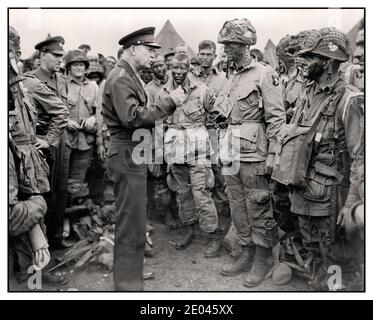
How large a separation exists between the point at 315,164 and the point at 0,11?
3133 millimetres

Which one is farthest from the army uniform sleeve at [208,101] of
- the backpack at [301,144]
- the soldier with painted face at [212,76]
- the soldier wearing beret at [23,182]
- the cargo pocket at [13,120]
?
the cargo pocket at [13,120]

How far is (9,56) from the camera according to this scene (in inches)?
142

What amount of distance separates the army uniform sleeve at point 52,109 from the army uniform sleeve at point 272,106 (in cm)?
234

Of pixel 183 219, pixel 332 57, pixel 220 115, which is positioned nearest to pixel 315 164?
pixel 332 57

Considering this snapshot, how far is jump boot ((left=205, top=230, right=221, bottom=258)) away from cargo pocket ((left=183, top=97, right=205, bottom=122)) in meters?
1.52

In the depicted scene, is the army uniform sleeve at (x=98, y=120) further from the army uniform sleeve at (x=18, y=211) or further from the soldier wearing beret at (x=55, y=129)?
the army uniform sleeve at (x=18, y=211)

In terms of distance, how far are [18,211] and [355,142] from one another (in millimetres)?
2903

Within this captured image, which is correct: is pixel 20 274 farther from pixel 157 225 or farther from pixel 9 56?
pixel 157 225

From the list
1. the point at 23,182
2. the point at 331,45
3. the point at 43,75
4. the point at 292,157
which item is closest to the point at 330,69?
the point at 331,45

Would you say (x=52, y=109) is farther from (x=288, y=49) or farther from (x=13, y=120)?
(x=288, y=49)

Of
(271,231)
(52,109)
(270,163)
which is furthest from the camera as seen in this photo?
(52,109)

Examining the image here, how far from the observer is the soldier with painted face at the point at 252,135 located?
171 inches

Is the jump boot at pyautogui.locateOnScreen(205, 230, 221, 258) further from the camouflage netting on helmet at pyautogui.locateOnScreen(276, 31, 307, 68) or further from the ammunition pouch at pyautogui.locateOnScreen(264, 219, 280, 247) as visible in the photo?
the camouflage netting on helmet at pyautogui.locateOnScreen(276, 31, 307, 68)

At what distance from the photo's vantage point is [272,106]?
4.32m
